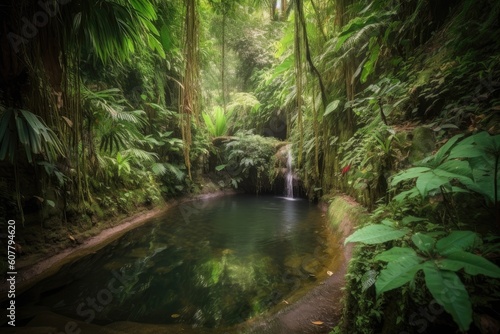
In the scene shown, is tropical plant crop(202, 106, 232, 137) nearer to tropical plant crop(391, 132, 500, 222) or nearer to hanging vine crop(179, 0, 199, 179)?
hanging vine crop(179, 0, 199, 179)

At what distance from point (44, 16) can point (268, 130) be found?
9393 millimetres

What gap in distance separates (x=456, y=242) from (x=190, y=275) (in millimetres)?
2807

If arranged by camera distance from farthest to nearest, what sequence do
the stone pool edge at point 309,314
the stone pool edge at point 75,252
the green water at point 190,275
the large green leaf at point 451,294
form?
the stone pool edge at point 75,252
the green water at point 190,275
the stone pool edge at point 309,314
the large green leaf at point 451,294

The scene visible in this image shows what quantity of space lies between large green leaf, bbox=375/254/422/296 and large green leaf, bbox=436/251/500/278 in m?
0.08

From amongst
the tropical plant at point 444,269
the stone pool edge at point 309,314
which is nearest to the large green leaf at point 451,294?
the tropical plant at point 444,269

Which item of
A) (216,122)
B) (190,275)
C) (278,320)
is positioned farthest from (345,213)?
(216,122)

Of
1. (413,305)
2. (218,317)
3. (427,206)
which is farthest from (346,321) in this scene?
(218,317)

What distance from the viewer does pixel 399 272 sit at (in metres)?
0.88

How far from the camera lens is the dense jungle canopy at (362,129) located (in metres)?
1.06

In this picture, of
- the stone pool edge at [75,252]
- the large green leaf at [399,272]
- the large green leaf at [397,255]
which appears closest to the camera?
the large green leaf at [399,272]

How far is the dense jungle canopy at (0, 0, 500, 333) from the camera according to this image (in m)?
1.06

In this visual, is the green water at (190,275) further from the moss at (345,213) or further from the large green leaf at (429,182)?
the large green leaf at (429,182)

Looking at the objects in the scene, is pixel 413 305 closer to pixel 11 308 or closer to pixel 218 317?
pixel 218 317

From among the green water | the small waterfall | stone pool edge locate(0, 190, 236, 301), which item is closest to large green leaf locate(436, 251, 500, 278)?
the green water
